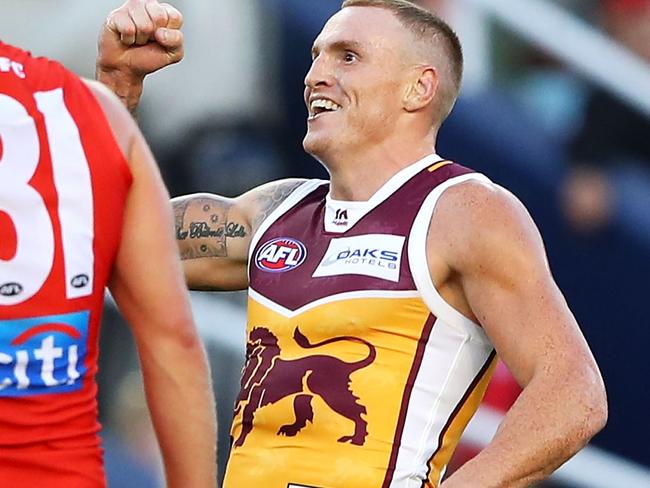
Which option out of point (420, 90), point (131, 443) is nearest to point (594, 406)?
point (420, 90)

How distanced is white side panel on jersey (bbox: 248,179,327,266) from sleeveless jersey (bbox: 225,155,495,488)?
0.27 meters

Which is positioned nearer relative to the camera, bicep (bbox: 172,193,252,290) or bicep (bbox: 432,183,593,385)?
bicep (bbox: 432,183,593,385)

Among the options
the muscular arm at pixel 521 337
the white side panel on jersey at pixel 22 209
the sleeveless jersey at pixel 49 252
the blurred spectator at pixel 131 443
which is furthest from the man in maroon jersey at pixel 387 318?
the blurred spectator at pixel 131 443

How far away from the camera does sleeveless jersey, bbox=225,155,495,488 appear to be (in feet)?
12.8

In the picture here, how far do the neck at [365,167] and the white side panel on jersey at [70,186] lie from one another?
145cm

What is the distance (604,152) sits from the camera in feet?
25.2

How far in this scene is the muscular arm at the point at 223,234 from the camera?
4.51m

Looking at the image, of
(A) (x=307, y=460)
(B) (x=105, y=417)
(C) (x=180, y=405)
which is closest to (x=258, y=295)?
(A) (x=307, y=460)

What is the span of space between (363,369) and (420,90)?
34.1 inches

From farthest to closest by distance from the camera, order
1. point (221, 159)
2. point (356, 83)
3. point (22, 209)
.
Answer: point (221, 159)
point (356, 83)
point (22, 209)

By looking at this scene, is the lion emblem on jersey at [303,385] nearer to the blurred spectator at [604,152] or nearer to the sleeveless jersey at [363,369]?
A: the sleeveless jersey at [363,369]

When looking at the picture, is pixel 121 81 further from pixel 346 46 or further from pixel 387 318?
pixel 387 318

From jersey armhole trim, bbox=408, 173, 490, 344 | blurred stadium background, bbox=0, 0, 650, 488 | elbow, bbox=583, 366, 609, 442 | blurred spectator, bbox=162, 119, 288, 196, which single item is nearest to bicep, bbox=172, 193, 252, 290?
jersey armhole trim, bbox=408, 173, 490, 344

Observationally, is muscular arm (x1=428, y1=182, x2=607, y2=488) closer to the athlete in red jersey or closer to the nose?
the nose
